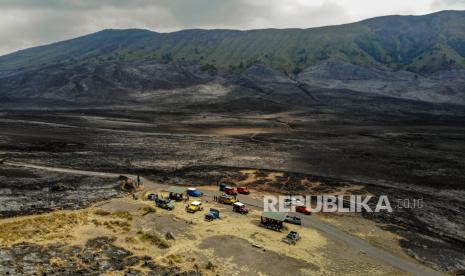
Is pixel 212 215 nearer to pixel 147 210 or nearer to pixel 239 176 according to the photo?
pixel 147 210

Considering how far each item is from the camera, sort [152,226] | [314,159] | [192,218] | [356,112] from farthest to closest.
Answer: [356,112] → [314,159] → [192,218] → [152,226]

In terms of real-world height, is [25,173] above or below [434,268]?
above

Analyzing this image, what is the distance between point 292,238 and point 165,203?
18.8 meters

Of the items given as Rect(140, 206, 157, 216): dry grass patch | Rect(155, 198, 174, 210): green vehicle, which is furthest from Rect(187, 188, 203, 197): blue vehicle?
Rect(140, 206, 157, 216): dry grass patch

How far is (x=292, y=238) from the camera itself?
41.7 metres

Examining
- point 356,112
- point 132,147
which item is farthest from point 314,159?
point 356,112

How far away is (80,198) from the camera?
55375mm

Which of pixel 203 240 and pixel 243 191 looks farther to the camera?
pixel 243 191

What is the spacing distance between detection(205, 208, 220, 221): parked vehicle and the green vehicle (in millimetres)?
5997

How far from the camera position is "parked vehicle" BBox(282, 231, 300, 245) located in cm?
4125

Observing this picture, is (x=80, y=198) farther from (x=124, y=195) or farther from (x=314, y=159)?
(x=314, y=159)

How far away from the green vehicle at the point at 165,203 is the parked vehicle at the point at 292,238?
16814mm

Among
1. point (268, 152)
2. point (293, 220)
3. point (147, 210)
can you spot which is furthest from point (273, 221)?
point (268, 152)

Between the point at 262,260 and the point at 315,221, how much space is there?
14.1m
